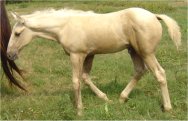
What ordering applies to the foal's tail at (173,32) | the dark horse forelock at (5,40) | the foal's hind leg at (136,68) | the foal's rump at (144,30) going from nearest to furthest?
the foal's rump at (144,30) → the foal's tail at (173,32) → the foal's hind leg at (136,68) → the dark horse forelock at (5,40)

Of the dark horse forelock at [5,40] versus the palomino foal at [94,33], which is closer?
the palomino foal at [94,33]

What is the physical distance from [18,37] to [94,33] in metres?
0.99

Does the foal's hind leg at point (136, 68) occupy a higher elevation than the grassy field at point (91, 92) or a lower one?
Result: higher

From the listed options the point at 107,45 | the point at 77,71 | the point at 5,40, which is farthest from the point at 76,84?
the point at 5,40

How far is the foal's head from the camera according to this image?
16.5 ft

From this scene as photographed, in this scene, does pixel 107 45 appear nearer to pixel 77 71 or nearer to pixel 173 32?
pixel 77 71

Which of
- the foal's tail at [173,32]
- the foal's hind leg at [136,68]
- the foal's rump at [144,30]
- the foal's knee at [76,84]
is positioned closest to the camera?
the foal's rump at [144,30]

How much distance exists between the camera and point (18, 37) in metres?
5.07

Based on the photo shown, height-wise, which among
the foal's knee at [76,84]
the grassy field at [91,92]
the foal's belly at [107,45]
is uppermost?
the foal's belly at [107,45]

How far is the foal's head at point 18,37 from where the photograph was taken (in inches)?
198

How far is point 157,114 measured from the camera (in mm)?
5035

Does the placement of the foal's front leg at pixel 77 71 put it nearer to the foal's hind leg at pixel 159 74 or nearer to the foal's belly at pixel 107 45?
the foal's belly at pixel 107 45

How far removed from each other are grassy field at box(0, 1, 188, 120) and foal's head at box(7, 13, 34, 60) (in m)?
0.80

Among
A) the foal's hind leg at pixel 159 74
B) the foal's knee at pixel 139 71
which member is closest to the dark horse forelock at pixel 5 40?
the foal's knee at pixel 139 71
